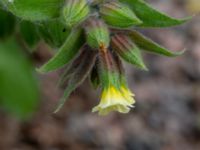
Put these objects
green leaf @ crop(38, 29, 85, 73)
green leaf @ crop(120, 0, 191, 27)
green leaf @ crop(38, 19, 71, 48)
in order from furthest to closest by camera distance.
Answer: green leaf @ crop(38, 19, 71, 48) < green leaf @ crop(120, 0, 191, 27) < green leaf @ crop(38, 29, 85, 73)

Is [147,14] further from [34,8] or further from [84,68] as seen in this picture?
[34,8]

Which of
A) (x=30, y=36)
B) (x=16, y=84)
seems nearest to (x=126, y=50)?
(x=30, y=36)

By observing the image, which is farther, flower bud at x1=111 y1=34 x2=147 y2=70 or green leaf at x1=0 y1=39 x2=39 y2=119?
green leaf at x1=0 y1=39 x2=39 y2=119

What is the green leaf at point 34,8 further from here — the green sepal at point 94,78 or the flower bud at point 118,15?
the green sepal at point 94,78

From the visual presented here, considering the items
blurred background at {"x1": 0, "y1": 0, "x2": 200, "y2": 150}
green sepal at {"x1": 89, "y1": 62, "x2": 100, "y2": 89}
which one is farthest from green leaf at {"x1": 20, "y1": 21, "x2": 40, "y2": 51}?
blurred background at {"x1": 0, "y1": 0, "x2": 200, "y2": 150}

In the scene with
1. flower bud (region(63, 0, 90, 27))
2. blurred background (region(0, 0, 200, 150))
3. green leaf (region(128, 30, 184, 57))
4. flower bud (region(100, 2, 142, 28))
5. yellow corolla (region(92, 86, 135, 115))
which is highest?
flower bud (region(63, 0, 90, 27))

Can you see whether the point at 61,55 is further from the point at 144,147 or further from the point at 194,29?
the point at 194,29

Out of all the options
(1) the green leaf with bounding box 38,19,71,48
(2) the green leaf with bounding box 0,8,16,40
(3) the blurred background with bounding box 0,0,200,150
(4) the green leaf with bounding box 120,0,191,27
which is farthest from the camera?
(3) the blurred background with bounding box 0,0,200,150

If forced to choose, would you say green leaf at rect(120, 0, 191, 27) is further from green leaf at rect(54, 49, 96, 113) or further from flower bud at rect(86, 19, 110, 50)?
green leaf at rect(54, 49, 96, 113)

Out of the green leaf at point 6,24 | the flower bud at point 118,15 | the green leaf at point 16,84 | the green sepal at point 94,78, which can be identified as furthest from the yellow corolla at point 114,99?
the green leaf at point 16,84
